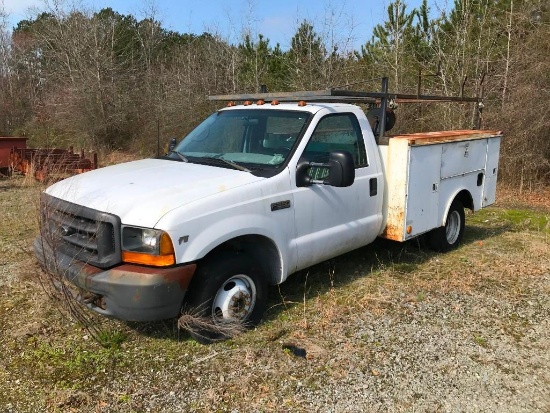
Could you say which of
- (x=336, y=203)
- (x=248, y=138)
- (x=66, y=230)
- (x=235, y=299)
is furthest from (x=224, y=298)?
(x=248, y=138)

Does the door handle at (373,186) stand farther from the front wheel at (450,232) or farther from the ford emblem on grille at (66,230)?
the ford emblem on grille at (66,230)

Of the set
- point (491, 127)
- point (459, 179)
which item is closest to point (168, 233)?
point (459, 179)

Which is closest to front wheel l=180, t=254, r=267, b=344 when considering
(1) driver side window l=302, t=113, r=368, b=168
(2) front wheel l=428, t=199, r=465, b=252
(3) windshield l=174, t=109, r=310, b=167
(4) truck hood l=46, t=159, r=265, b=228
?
(4) truck hood l=46, t=159, r=265, b=228

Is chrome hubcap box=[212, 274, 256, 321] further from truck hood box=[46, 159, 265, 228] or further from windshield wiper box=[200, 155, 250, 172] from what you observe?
windshield wiper box=[200, 155, 250, 172]

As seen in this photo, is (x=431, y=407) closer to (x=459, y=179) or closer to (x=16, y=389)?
(x=16, y=389)

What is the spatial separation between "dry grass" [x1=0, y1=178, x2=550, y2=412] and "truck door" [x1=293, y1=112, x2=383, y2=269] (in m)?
0.49

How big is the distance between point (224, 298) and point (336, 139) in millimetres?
2007

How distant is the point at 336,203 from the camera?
15.3 ft

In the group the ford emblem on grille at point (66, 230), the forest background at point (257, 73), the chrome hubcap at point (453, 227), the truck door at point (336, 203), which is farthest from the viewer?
the forest background at point (257, 73)

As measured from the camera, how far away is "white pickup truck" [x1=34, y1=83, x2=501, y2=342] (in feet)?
11.3

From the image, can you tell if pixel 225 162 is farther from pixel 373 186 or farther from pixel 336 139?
pixel 373 186

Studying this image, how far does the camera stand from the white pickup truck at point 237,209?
3.44 meters

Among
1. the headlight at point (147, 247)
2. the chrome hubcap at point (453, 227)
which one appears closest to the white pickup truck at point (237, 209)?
the headlight at point (147, 247)

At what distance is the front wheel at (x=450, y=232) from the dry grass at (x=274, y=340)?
1.18ft
